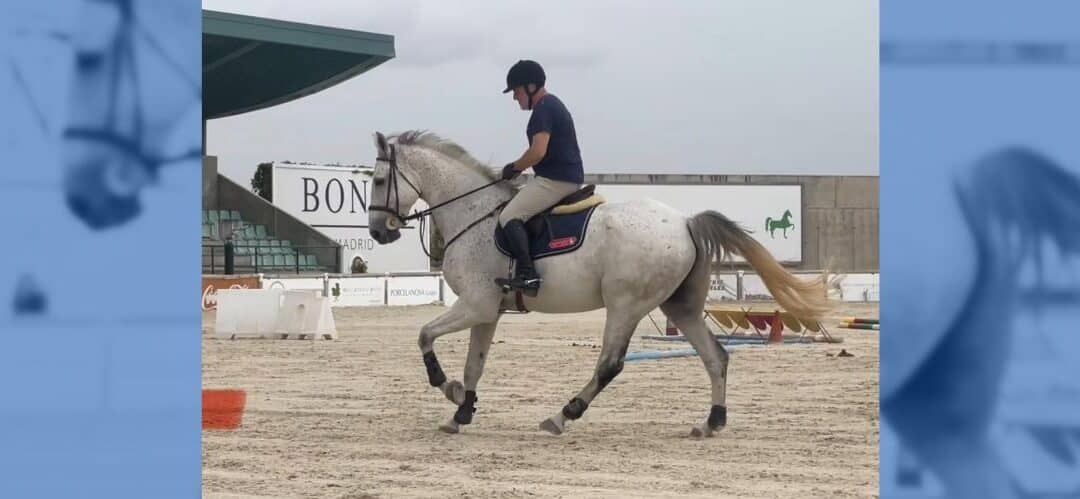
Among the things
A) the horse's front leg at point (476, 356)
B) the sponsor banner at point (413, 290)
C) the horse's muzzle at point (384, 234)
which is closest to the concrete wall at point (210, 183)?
the sponsor banner at point (413, 290)

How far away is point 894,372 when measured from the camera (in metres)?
3.04

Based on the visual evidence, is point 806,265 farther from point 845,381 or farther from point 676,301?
point 676,301

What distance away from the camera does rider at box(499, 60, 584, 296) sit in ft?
27.8

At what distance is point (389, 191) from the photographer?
9.08 metres

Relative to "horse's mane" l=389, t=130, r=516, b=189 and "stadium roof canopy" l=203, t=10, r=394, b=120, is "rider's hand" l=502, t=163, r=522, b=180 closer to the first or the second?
"horse's mane" l=389, t=130, r=516, b=189

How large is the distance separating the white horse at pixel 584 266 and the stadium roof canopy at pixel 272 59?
24107 mm

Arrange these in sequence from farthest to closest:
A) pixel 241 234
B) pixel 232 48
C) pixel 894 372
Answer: pixel 241 234 → pixel 232 48 → pixel 894 372

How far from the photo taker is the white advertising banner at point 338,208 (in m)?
38.3

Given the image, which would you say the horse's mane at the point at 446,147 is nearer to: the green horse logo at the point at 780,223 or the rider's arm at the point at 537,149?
the rider's arm at the point at 537,149

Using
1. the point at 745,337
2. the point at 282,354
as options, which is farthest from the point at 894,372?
the point at 745,337

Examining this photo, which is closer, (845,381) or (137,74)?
(137,74)

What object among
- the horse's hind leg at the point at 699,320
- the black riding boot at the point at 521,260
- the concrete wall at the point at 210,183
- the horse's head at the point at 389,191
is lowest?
the horse's hind leg at the point at 699,320

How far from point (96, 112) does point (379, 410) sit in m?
6.84

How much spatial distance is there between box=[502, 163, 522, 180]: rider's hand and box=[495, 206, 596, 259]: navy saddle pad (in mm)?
359
